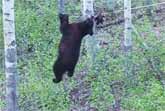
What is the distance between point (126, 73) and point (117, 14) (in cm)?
407

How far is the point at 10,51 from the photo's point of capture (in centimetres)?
616

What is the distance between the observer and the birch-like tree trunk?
605 cm

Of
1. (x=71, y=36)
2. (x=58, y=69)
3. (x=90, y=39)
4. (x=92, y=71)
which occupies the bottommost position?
(x=92, y=71)

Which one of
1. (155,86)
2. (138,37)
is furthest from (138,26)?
(155,86)

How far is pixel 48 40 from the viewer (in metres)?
10.2

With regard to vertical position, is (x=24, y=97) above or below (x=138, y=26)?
below

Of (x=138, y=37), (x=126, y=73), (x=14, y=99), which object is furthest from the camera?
(x=138, y=37)

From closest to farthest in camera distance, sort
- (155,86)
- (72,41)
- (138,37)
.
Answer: (72,41), (155,86), (138,37)

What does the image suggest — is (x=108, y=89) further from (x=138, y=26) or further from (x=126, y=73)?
(x=138, y=26)

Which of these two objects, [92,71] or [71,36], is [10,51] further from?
[92,71]

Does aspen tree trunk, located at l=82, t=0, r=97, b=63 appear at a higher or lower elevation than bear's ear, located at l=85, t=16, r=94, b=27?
lower

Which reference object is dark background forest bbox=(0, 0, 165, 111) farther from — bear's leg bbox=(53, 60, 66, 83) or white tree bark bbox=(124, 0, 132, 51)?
bear's leg bbox=(53, 60, 66, 83)

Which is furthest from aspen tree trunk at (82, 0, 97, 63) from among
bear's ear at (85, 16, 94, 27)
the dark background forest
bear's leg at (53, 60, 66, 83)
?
bear's ear at (85, 16, 94, 27)

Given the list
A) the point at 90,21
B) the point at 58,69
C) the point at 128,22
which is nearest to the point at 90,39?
the point at 128,22
